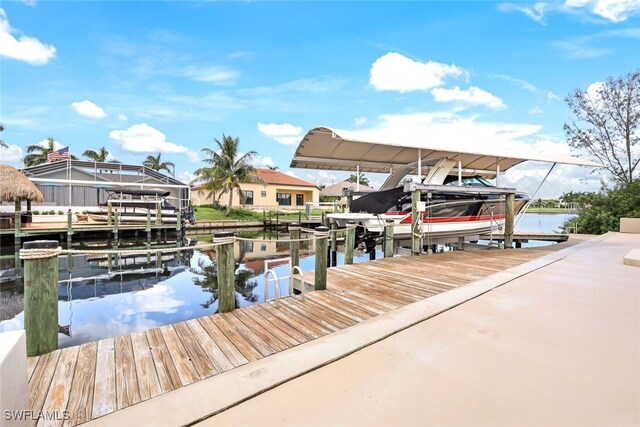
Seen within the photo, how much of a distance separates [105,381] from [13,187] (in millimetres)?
18404


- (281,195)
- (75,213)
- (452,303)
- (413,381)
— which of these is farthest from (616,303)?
(281,195)

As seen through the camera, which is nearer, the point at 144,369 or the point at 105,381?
the point at 105,381

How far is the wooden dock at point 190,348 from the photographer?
2.14m

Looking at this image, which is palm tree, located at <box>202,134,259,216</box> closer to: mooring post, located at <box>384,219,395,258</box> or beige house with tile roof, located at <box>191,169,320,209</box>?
beige house with tile roof, located at <box>191,169,320,209</box>

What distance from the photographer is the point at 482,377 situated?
229 cm

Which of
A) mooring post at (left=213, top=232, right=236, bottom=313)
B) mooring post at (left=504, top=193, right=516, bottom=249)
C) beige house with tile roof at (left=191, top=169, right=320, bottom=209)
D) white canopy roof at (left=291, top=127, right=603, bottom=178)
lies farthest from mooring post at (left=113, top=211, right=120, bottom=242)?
mooring post at (left=504, top=193, right=516, bottom=249)

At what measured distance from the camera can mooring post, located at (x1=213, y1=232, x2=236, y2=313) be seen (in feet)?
12.1

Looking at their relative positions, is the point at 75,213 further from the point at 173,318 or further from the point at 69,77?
the point at 173,318

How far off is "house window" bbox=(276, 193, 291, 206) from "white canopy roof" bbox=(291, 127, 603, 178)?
26.0 metres

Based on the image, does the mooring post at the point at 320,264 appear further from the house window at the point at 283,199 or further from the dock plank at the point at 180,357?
the house window at the point at 283,199

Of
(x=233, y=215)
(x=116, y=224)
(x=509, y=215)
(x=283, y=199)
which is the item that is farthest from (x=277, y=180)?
(x=509, y=215)

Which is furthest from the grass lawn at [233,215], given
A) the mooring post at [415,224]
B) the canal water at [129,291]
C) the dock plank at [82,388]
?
the dock plank at [82,388]

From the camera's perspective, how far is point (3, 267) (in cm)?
1026

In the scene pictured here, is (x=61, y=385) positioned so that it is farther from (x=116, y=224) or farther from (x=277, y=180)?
(x=277, y=180)
